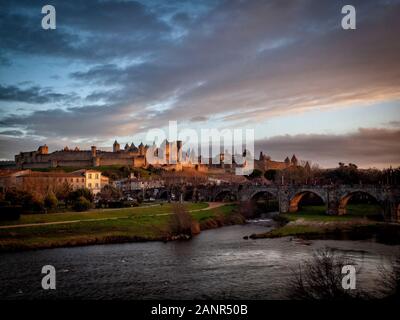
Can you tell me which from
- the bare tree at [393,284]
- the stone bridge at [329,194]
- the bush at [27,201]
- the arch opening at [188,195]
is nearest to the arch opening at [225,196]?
the stone bridge at [329,194]

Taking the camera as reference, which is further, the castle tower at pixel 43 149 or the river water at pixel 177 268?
the castle tower at pixel 43 149

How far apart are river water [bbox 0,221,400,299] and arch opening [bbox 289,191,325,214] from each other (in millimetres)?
24476

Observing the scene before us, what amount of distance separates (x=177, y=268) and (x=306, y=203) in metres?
46.3

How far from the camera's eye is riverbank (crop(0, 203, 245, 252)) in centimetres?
3088

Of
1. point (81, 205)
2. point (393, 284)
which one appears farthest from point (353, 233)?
point (81, 205)

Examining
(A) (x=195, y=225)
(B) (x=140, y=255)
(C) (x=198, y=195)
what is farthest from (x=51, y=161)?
(B) (x=140, y=255)

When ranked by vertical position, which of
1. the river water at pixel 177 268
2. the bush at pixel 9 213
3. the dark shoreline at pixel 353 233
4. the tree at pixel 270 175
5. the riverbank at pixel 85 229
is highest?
the tree at pixel 270 175

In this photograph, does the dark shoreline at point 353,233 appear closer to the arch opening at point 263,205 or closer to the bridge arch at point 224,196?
the arch opening at point 263,205

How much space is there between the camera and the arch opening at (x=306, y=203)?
193ft

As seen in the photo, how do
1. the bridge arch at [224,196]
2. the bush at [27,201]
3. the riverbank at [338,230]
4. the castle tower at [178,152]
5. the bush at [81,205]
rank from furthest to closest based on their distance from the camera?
the castle tower at [178,152] → the bridge arch at [224,196] → the bush at [81,205] → the bush at [27,201] → the riverbank at [338,230]

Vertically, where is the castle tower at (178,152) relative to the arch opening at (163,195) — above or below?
above

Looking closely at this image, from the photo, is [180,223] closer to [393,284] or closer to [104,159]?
[393,284]
